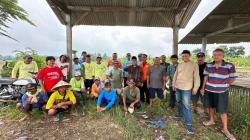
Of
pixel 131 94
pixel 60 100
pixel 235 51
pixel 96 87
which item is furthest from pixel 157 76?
pixel 235 51

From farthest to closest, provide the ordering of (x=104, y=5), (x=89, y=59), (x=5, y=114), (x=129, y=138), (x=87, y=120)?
(x=104, y=5) → (x=89, y=59) → (x=5, y=114) → (x=87, y=120) → (x=129, y=138)

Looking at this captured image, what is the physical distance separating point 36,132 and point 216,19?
599cm

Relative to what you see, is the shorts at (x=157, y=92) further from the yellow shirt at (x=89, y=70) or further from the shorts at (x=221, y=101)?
the yellow shirt at (x=89, y=70)

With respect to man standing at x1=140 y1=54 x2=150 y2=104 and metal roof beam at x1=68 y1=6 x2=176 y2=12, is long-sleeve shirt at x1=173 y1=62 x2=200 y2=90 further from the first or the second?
metal roof beam at x1=68 y1=6 x2=176 y2=12

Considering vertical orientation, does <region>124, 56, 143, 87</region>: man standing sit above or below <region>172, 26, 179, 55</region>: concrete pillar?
below

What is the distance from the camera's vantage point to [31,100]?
6020mm

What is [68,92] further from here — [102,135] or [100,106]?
[102,135]

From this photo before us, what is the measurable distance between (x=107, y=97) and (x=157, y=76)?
5.20 feet

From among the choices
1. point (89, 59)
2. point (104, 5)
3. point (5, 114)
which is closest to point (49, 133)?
point (5, 114)

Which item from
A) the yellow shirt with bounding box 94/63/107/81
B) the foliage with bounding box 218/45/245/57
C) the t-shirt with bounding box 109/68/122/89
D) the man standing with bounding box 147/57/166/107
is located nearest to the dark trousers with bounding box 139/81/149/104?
the man standing with bounding box 147/57/166/107

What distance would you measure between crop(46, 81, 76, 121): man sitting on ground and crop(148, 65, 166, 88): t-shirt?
89.6 inches

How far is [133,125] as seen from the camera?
5.56 metres

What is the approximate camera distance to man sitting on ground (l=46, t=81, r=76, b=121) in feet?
19.1

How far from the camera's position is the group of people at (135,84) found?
5.10 metres
